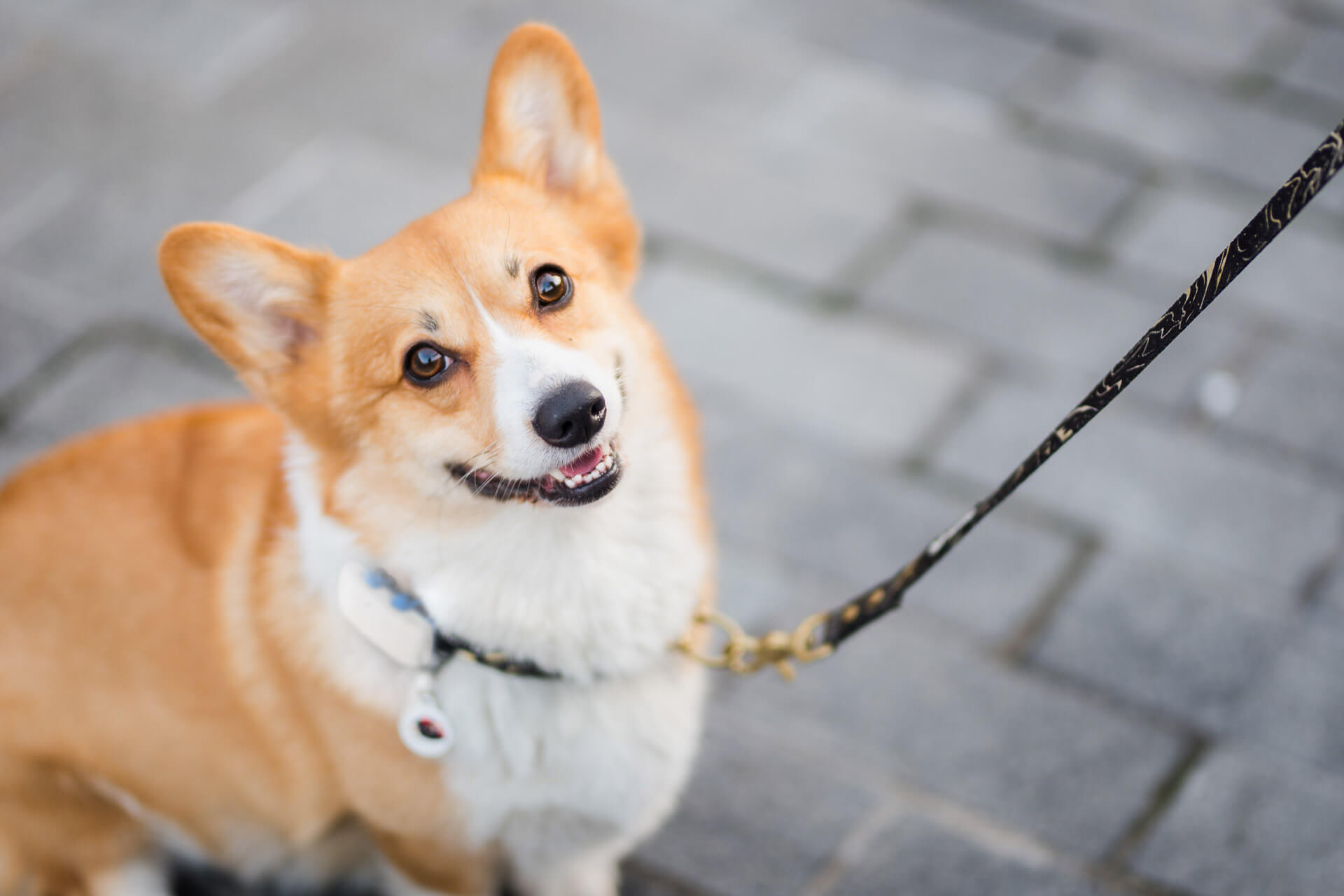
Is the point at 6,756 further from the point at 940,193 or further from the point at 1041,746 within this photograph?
the point at 940,193

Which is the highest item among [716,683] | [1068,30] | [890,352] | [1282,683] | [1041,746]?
[1068,30]

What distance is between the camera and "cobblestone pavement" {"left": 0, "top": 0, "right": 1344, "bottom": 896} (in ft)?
8.31

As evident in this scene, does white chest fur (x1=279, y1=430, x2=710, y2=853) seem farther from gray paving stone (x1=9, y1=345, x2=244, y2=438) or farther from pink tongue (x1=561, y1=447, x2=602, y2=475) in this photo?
gray paving stone (x1=9, y1=345, x2=244, y2=438)

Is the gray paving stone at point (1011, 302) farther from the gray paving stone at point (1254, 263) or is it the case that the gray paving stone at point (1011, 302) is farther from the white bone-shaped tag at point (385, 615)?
the white bone-shaped tag at point (385, 615)

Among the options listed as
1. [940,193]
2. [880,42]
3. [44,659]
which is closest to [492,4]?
[880,42]

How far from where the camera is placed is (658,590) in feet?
6.48

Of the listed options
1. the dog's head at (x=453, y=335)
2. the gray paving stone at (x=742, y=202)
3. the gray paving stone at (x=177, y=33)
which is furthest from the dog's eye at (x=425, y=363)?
the gray paving stone at (x=177, y=33)

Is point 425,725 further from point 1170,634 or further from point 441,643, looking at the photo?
point 1170,634

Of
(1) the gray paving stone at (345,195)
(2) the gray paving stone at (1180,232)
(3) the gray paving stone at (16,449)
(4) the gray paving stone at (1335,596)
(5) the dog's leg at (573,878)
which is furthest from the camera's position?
(1) the gray paving stone at (345,195)

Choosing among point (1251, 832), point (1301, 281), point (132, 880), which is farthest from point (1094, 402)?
point (1301, 281)

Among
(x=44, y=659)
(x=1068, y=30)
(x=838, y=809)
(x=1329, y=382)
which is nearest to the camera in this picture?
(x=44, y=659)

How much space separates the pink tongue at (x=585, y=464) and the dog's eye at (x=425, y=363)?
0.85ft

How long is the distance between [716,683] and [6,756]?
4.97 ft

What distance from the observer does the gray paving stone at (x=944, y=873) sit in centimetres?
237
